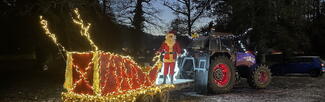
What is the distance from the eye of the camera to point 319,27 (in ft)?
125

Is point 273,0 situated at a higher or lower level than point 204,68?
higher

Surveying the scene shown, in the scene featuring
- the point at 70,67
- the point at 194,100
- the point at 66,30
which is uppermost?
the point at 66,30

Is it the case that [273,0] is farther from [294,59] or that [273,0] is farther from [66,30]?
[66,30]

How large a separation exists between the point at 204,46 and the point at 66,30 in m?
6.50

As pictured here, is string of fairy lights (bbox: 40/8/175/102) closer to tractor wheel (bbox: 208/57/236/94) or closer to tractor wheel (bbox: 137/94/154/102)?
tractor wheel (bbox: 137/94/154/102)

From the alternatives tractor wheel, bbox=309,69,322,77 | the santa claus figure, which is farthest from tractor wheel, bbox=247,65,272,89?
tractor wheel, bbox=309,69,322,77

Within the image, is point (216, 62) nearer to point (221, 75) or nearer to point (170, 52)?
point (221, 75)

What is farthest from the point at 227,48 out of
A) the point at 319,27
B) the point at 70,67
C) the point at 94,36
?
the point at 319,27

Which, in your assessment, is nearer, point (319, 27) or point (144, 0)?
point (144, 0)

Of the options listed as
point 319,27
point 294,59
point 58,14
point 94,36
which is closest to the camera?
point 58,14

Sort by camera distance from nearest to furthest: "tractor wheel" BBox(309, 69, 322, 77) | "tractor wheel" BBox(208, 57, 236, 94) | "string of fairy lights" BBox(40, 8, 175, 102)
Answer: "string of fairy lights" BBox(40, 8, 175, 102) → "tractor wheel" BBox(208, 57, 236, 94) → "tractor wheel" BBox(309, 69, 322, 77)

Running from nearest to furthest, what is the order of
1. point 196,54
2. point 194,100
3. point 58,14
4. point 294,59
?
point 194,100 < point 196,54 < point 58,14 < point 294,59

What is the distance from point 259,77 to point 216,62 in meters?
3.17

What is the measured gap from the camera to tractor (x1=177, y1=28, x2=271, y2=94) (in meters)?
11.2
